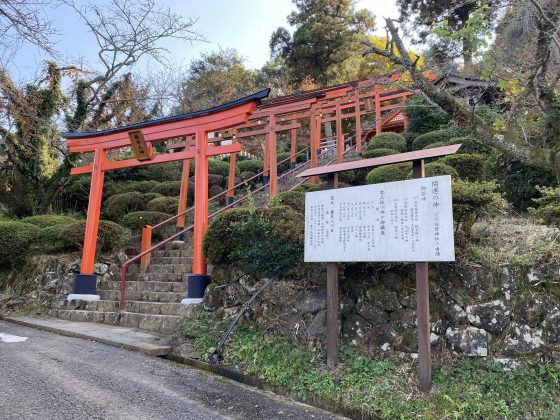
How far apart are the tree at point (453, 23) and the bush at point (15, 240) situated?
9.19 metres

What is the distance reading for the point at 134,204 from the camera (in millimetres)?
12992

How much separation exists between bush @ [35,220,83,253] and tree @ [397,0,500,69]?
27.9 feet

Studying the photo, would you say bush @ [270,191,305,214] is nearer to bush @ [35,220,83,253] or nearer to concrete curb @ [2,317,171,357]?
concrete curb @ [2,317,171,357]

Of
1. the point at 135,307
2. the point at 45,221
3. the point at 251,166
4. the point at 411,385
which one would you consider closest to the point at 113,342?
the point at 135,307

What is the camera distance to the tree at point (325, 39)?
22125 mm

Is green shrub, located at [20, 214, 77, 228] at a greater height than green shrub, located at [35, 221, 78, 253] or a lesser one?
greater

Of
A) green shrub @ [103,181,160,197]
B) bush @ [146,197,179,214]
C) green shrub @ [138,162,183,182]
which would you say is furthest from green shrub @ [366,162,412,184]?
green shrub @ [138,162,183,182]

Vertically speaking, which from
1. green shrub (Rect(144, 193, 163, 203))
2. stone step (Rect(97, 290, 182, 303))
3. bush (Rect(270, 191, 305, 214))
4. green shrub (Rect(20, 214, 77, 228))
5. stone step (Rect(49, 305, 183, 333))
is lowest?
stone step (Rect(49, 305, 183, 333))

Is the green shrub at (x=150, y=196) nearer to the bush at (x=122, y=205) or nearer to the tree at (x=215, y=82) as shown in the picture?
the bush at (x=122, y=205)

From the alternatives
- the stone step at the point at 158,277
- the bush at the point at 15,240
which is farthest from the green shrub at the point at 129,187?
the stone step at the point at 158,277

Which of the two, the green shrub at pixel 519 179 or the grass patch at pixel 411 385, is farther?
the green shrub at pixel 519 179

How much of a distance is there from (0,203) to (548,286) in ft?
50.8

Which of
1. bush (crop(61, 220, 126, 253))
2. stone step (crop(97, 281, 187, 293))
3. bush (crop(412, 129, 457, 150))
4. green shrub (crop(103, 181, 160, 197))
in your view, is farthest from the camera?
green shrub (crop(103, 181, 160, 197))

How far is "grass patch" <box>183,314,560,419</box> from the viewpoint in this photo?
3.37 m
